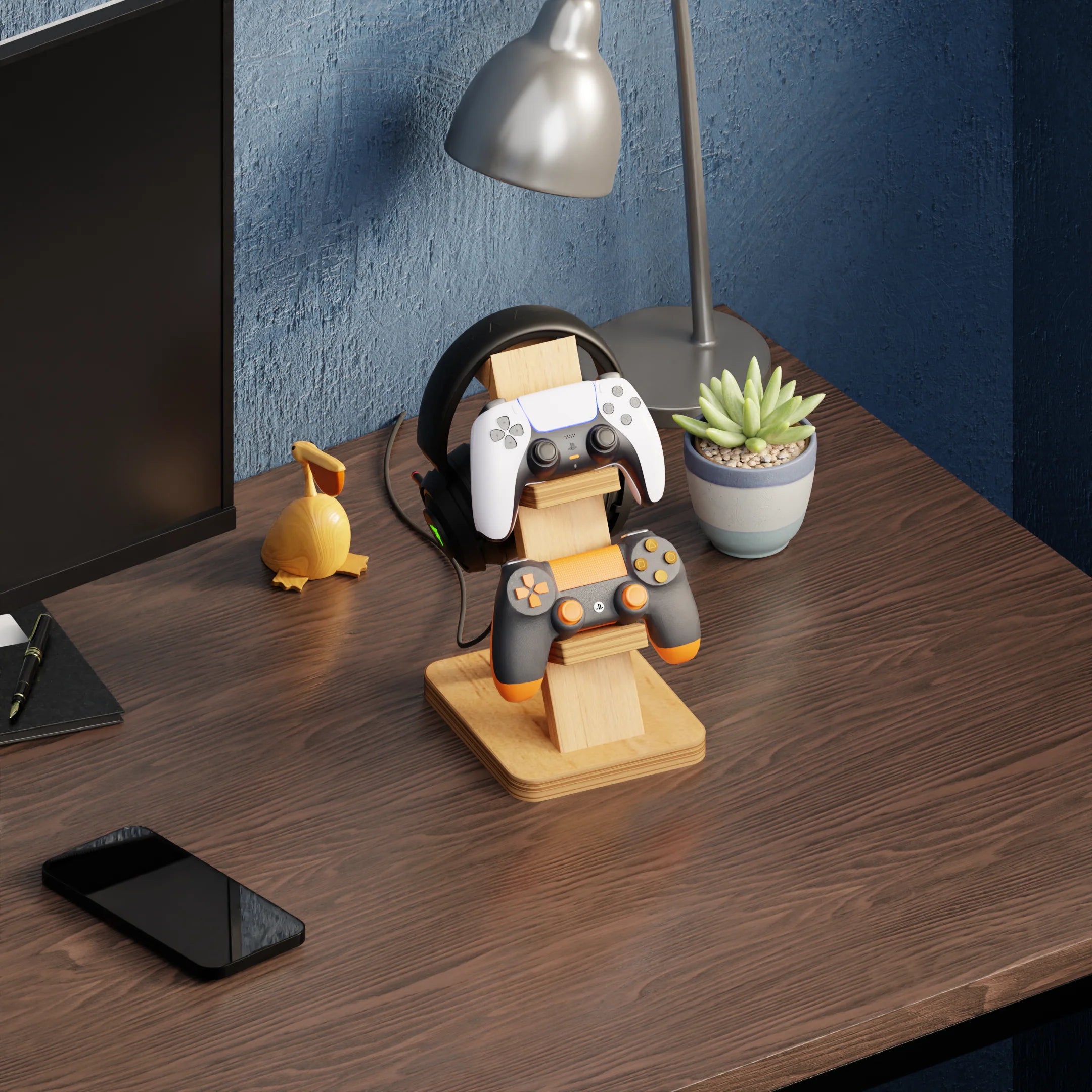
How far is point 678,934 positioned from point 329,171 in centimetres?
74

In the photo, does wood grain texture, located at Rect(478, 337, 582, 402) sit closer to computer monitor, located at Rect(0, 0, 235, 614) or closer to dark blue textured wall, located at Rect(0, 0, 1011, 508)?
computer monitor, located at Rect(0, 0, 235, 614)

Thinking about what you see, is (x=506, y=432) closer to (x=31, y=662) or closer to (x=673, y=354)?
(x=31, y=662)

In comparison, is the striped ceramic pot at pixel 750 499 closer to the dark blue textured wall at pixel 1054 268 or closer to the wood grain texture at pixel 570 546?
the wood grain texture at pixel 570 546

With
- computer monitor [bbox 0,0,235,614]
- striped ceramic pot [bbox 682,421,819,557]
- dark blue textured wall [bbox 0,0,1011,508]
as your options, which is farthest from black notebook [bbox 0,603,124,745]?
striped ceramic pot [bbox 682,421,819,557]

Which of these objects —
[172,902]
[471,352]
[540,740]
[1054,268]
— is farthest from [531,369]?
[1054,268]

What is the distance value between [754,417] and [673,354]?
0.28 meters

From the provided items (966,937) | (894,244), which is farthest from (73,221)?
(894,244)

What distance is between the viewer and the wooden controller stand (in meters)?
1.01

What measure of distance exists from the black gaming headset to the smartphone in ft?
0.87

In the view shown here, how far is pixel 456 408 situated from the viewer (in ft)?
3.38

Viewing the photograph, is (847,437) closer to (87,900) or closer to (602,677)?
(602,677)

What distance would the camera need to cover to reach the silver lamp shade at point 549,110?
121 cm

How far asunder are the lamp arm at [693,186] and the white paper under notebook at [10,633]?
0.67 meters

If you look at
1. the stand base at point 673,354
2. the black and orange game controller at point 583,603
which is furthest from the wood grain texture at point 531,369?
the stand base at point 673,354
